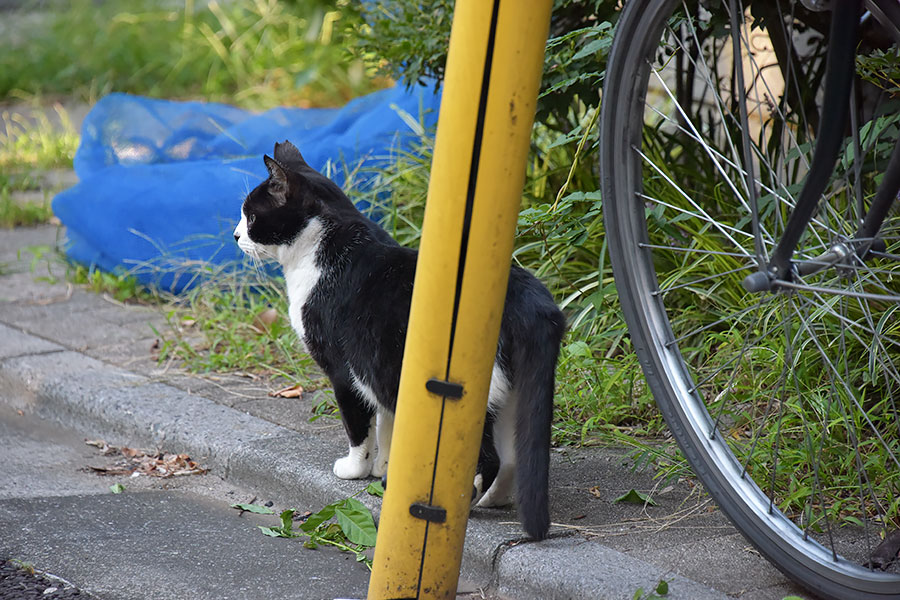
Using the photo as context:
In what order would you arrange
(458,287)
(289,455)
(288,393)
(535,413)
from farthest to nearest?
(288,393)
(289,455)
(535,413)
(458,287)

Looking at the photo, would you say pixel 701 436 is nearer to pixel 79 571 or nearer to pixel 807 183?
pixel 807 183

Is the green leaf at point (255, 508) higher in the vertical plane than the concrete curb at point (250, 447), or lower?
lower

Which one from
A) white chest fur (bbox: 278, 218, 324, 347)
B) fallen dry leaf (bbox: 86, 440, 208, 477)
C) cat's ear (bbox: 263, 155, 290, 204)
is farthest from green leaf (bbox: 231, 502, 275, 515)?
cat's ear (bbox: 263, 155, 290, 204)

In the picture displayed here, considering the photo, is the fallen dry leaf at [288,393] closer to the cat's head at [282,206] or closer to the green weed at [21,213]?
the cat's head at [282,206]

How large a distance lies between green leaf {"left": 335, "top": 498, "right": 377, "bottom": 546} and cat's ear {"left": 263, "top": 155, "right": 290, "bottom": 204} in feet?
2.67

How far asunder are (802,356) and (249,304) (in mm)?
2246

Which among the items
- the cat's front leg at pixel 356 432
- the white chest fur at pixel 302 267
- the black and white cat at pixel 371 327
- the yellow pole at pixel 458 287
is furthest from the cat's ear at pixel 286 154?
the yellow pole at pixel 458 287

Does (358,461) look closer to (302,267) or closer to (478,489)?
(478,489)

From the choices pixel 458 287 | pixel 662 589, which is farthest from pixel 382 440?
pixel 458 287

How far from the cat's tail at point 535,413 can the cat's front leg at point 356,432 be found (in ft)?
1.74

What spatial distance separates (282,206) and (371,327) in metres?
0.49

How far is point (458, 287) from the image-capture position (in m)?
1.64

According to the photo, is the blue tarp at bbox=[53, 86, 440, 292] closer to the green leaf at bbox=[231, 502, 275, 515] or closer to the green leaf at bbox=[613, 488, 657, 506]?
the green leaf at bbox=[231, 502, 275, 515]

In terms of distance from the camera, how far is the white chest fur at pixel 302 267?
2562 millimetres
